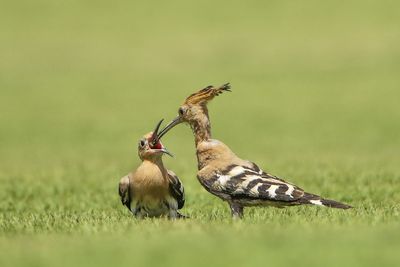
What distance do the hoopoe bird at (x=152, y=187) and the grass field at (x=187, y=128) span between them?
329mm

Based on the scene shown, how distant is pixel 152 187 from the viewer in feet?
37.0

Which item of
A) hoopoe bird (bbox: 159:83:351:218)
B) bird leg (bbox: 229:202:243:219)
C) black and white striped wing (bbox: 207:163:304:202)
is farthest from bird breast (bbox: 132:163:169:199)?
bird leg (bbox: 229:202:243:219)

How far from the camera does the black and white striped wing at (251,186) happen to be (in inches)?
408

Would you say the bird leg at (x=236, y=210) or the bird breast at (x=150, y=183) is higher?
the bird breast at (x=150, y=183)

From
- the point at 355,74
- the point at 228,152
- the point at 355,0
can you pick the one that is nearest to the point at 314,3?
the point at 355,0

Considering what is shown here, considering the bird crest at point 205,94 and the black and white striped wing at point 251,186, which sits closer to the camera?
the black and white striped wing at point 251,186

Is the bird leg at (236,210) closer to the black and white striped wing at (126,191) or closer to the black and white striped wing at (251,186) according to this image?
the black and white striped wing at (251,186)

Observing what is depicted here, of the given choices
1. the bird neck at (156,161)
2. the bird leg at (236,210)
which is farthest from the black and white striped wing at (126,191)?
the bird leg at (236,210)

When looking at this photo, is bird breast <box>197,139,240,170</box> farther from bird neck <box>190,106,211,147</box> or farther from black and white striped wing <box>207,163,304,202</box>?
black and white striped wing <box>207,163,304,202</box>

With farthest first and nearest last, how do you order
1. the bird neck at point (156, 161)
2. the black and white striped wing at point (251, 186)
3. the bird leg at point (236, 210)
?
the bird neck at point (156, 161) < the bird leg at point (236, 210) < the black and white striped wing at point (251, 186)

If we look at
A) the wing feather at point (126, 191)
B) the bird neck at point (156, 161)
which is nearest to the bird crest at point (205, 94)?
the bird neck at point (156, 161)

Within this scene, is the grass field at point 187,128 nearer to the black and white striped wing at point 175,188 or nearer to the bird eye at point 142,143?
the black and white striped wing at point 175,188

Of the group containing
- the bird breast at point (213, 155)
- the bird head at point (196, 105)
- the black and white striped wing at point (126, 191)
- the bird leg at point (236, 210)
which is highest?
the bird head at point (196, 105)

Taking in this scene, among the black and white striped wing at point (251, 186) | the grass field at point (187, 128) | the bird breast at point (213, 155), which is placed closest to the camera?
the grass field at point (187, 128)
